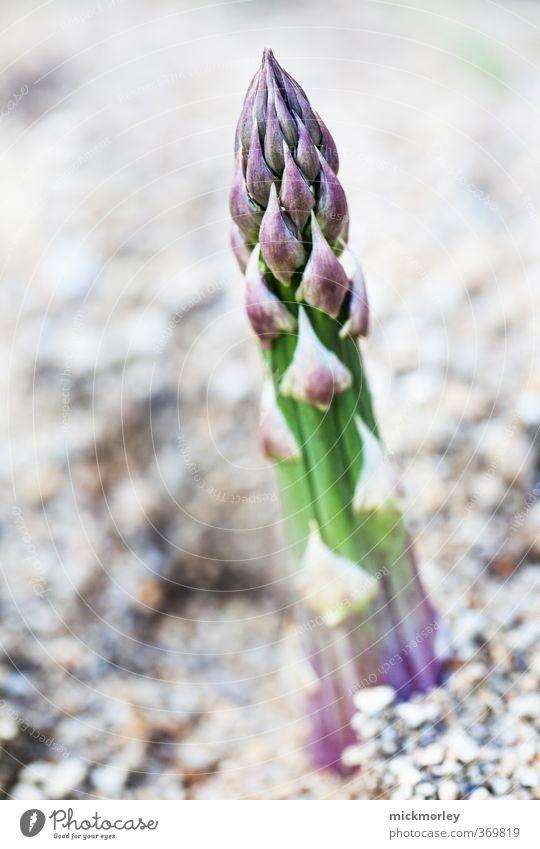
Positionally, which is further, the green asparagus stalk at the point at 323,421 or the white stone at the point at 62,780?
the white stone at the point at 62,780

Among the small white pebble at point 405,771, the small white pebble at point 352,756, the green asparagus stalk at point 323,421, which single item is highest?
the green asparagus stalk at point 323,421

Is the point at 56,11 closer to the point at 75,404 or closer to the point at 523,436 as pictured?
the point at 75,404

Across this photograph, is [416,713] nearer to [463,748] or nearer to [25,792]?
[463,748]

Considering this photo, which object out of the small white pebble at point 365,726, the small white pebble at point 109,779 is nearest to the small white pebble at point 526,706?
the small white pebble at point 365,726

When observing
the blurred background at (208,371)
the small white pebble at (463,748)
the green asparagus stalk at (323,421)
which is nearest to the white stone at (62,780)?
the blurred background at (208,371)

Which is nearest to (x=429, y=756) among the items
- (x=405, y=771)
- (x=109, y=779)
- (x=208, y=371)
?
(x=405, y=771)

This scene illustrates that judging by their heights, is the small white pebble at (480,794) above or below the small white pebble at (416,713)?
below

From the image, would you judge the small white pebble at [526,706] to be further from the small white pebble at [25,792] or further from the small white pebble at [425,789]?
the small white pebble at [25,792]
